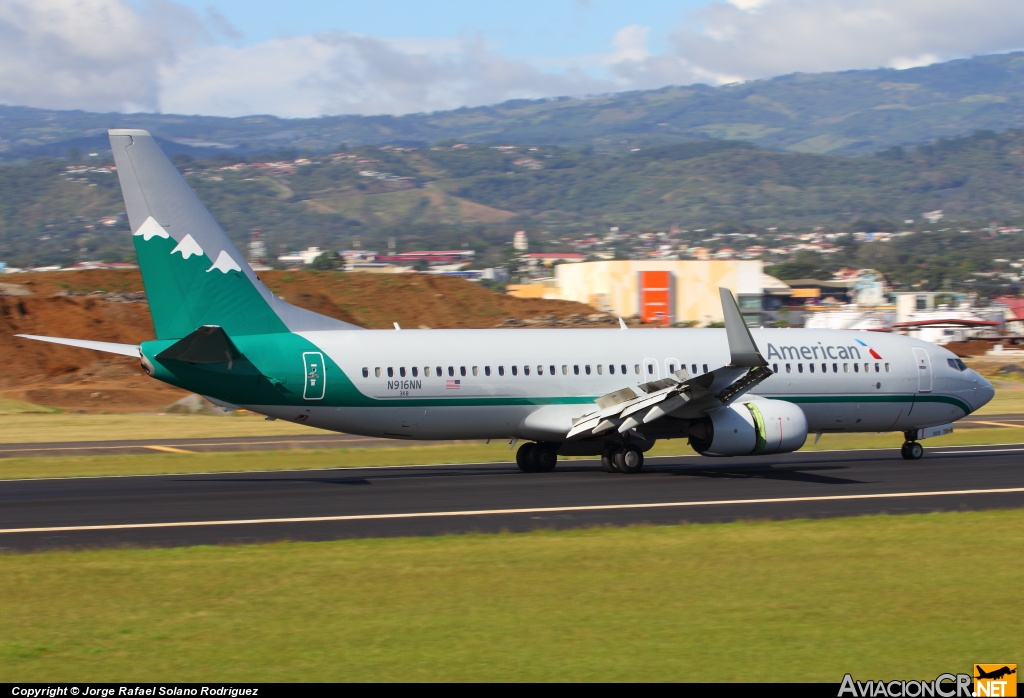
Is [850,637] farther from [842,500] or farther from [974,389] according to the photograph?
[974,389]

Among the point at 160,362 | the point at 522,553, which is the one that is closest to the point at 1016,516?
the point at 522,553

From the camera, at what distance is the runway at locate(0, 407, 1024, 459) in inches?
1470

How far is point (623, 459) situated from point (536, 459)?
7.69 ft

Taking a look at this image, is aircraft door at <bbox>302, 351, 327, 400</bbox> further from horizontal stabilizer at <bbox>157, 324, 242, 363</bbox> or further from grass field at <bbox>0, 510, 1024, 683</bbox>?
grass field at <bbox>0, 510, 1024, 683</bbox>

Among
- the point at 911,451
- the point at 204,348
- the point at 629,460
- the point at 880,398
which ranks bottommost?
the point at 911,451

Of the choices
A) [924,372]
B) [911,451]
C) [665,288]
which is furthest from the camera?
[665,288]

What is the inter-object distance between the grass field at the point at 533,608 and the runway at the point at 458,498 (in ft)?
6.21

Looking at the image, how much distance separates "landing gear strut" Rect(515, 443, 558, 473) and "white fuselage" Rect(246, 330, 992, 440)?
0.68 metres

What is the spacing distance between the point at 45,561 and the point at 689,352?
18819mm

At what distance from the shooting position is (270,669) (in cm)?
1118

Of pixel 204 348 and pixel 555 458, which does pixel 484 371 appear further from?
pixel 204 348

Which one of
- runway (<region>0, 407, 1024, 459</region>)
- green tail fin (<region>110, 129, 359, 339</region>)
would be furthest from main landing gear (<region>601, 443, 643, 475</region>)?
runway (<region>0, 407, 1024, 459</region>)

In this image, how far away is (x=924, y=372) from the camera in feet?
112

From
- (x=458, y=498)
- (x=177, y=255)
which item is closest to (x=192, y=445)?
(x=177, y=255)
